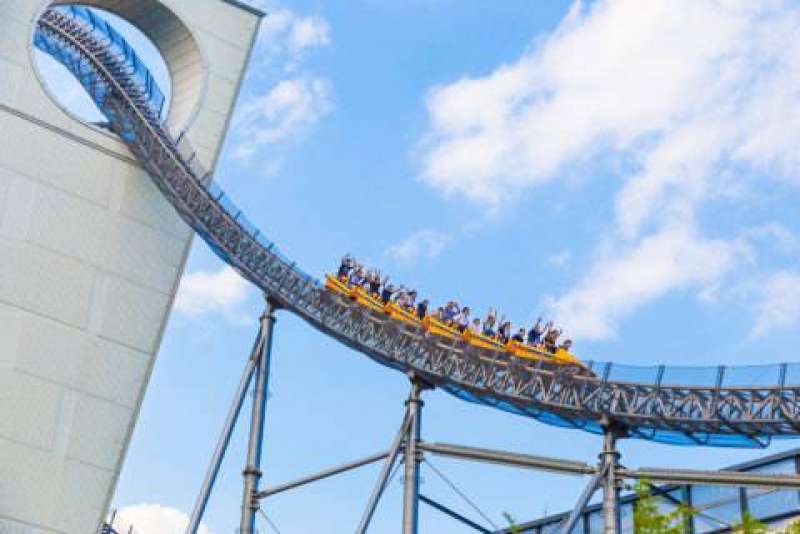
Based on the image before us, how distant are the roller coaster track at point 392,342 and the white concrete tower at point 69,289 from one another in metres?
0.97

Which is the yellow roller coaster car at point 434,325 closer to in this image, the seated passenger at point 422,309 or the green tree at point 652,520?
the seated passenger at point 422,309

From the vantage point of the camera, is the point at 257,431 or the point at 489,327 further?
the point at 489,327

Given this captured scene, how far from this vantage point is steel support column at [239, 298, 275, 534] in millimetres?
24219

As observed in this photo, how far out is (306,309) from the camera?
1029 inches

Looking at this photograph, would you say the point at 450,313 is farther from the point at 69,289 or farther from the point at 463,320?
the point at 69,289

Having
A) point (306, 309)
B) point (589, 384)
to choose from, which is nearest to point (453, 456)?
point (589, 384)

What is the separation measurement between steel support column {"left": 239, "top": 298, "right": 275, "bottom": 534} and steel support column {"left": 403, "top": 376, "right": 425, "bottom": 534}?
8.94 ft

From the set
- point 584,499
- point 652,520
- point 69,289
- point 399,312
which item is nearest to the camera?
point 652,520

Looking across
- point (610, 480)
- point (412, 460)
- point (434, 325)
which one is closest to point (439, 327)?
point (434, 325)

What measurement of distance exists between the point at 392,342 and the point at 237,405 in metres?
3.10

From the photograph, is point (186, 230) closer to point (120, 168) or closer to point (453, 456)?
point (120, 168)

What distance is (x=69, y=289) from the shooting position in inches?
1061

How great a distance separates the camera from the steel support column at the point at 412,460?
23.0 meters

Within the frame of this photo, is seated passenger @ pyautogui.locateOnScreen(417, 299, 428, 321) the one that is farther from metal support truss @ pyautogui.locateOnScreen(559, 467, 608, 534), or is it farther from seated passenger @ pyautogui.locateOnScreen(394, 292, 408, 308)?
metal support truss @ pyautogui.locateOnScreen(559, 467, 608, 534)
